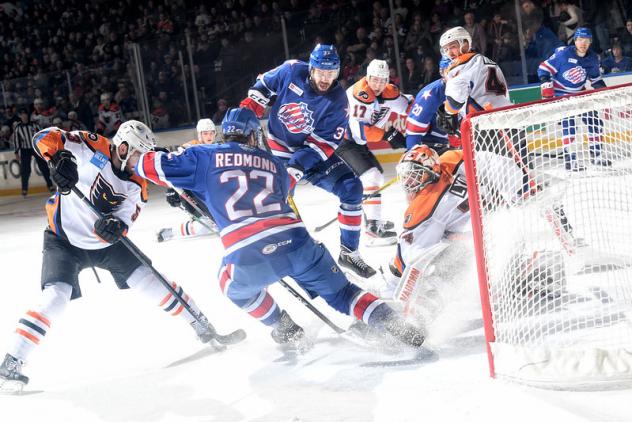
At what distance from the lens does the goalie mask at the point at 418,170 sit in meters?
3.18

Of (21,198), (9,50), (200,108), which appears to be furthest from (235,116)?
(9,50)

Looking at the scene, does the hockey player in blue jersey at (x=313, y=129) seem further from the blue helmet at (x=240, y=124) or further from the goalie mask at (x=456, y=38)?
the blue helmet at (x=240, y=124)

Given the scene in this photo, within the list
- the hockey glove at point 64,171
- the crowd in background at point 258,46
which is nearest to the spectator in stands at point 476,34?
the crowd in background at point 258,46

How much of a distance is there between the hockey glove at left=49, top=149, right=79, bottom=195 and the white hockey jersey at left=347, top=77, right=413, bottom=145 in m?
2.38

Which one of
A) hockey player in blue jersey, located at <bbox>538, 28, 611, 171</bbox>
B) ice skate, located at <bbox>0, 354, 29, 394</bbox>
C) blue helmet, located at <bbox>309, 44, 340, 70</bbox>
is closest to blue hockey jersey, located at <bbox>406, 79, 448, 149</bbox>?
blue helmet, located at <bbox>309, 44, 340, 70</bbox>

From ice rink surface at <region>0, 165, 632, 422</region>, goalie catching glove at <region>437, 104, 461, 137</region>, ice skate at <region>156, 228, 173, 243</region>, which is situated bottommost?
ice skate at <region>156, 228, 173, 243</region>

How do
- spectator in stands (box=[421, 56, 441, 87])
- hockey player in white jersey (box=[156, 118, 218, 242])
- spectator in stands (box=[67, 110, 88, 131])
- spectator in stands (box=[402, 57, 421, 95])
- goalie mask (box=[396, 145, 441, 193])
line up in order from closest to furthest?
goalie mask (box=[396, 145, 441, 193]) < hockey player in white jersey (box=[156, 118, 218, 242]) < spectator in stands (box=[421, 56, 441, 87]) < spectator in stands (box=[402, 57, 421, 95]) < spectator in stands (box=[67, 110, 88, 131])

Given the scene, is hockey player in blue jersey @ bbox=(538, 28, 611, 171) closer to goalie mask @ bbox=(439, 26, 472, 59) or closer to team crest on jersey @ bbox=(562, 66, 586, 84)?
team crest on jersey @ bbox=(562, 66, 586, 84)

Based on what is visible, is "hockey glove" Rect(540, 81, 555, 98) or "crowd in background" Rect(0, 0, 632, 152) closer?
"hockey glove" Rect(540, 81, 555, 98)

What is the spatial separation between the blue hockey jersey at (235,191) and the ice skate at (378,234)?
7.32 feet

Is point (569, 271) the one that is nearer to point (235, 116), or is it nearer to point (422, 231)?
point (422, 231)

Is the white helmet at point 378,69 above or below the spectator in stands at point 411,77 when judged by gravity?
above

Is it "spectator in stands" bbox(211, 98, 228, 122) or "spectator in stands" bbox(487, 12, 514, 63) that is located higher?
"spectator in stands" bbox(487, 12, 514, 63)

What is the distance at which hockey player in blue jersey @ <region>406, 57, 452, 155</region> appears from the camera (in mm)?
4625
